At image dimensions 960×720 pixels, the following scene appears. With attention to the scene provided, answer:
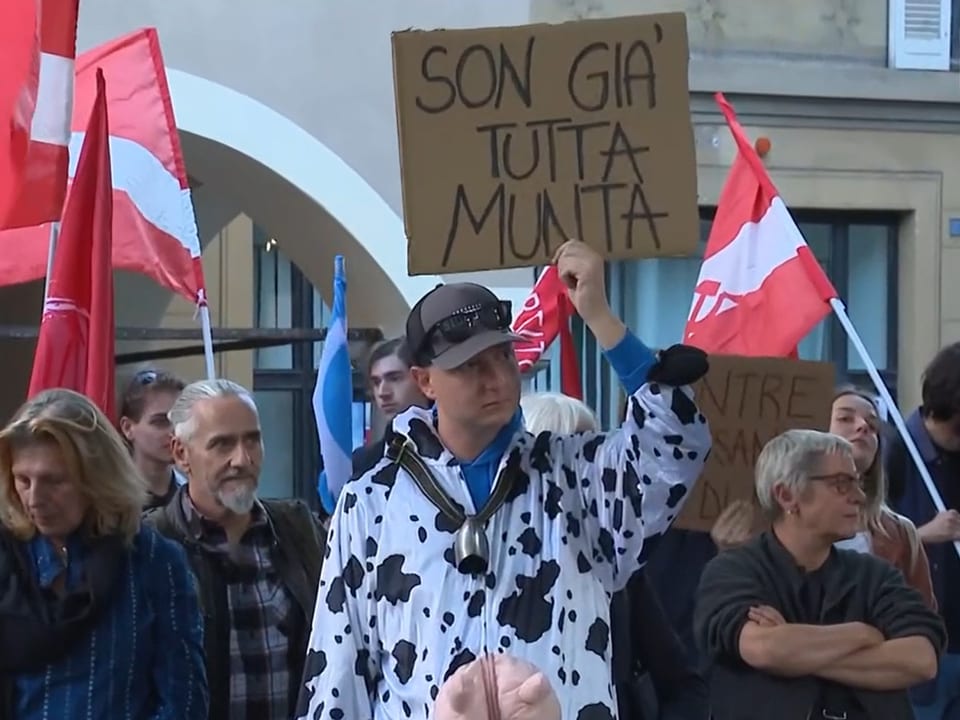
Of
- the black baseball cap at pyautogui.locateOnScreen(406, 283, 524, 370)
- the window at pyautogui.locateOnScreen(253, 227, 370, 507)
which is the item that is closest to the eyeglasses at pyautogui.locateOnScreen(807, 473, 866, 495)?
the black baseball cap at pyautogui.locateOnScreen(406, 283, 524, 370)

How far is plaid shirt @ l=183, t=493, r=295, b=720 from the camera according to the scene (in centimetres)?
407

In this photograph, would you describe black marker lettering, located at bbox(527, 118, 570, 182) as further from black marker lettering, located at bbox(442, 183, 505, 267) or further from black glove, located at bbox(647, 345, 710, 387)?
black glove, located at bbox(647, 345, 710, 387)

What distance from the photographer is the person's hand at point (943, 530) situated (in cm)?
545

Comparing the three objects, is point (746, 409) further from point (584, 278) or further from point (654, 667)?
point (584, 278)

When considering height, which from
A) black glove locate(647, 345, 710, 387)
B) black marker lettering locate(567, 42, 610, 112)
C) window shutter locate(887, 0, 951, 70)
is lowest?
black glove locate(647, 345, 710, 387)

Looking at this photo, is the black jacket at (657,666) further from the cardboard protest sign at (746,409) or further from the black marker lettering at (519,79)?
the cardboard protest sign at (746,409)

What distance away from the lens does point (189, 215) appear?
6.00 meters

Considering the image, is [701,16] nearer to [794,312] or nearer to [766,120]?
[766,120]

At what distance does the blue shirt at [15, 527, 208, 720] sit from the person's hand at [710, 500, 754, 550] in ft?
4.98

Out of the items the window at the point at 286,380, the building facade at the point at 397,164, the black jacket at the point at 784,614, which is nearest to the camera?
the black jacket at the point at 784,614

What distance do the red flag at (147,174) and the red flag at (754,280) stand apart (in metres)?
1.81

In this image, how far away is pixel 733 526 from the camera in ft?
15.4

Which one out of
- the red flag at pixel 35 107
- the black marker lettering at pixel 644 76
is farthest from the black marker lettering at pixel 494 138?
the red flag at pixel 35 107

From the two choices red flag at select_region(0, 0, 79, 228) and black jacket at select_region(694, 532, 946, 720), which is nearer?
black jacket at select_region(694, 532, 946, 720)
